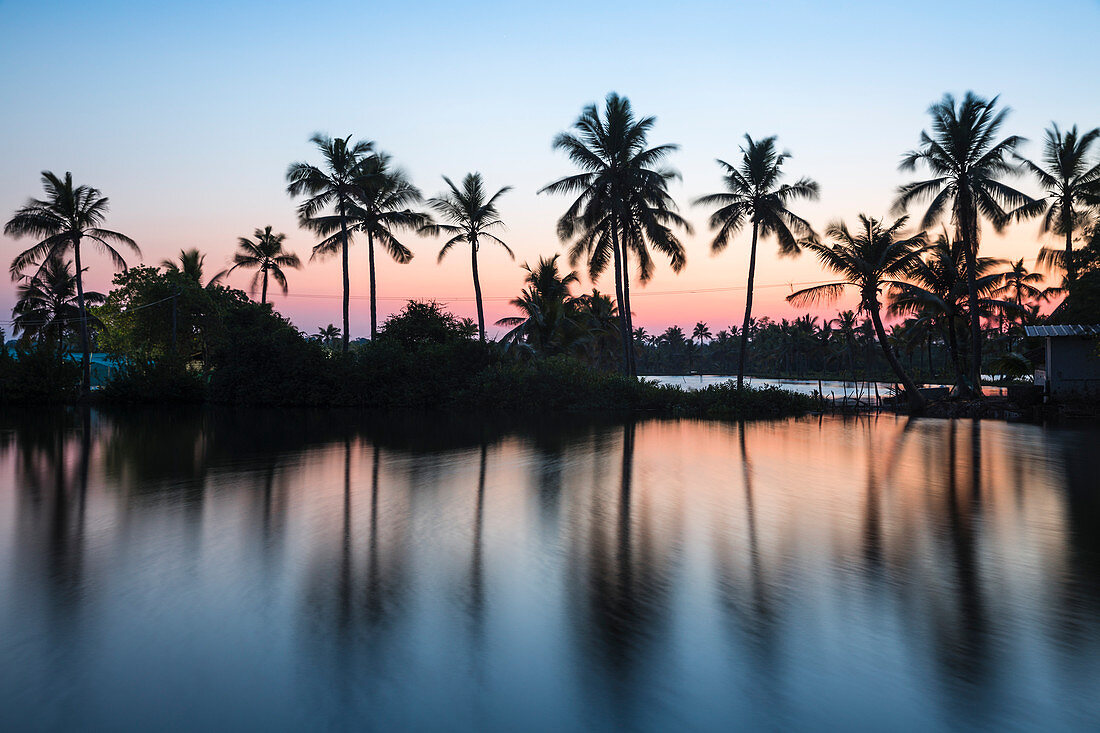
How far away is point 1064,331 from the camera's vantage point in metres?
27.2

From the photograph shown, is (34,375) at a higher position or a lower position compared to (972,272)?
lower

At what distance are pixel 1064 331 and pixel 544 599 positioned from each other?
29235mm

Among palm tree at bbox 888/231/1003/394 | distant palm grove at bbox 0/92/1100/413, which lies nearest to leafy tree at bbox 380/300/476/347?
distant palm grove at bbox 0/92/1100/413

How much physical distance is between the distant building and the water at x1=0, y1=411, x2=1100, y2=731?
17561 mm

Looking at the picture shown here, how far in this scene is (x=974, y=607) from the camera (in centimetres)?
605

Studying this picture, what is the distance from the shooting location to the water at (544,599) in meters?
4.19

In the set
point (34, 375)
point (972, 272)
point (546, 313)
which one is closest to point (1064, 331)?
point (972, 272)

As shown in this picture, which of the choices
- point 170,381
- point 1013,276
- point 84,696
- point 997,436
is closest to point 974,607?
point 84,696

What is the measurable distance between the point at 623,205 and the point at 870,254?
415 inches

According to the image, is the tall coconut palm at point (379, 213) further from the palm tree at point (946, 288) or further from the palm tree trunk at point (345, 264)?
the palm tree at point (946, 288)

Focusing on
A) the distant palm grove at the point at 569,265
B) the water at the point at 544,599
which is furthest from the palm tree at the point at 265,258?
the water at the point at 544,599

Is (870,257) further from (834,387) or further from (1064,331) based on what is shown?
(834,387)

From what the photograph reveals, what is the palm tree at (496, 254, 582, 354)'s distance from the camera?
38.0m

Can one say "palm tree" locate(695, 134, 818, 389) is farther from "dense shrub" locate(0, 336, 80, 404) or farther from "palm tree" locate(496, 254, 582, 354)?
"dense shrub" locate(0, 336, 80, 404)
